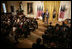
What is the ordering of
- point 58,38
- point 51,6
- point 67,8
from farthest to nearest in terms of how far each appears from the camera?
point 51,6 < point 67,8 < point 58,38

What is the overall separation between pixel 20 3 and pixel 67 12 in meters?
7.99

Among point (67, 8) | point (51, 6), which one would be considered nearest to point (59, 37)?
point (67, 8)

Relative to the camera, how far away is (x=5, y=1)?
15.0 metres

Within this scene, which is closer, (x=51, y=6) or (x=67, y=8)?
(x=67, y=8)

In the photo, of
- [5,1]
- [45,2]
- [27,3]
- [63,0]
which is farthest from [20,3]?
[63,0]

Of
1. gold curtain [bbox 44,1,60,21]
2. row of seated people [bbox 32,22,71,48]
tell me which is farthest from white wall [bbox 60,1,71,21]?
row of seated people [bbox 32,22,71,48]

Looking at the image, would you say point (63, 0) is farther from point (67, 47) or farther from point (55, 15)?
point (67, 47)

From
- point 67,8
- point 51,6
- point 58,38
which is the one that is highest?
point 51,6

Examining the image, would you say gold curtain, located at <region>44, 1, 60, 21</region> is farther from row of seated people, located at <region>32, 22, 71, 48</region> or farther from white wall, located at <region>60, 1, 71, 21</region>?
row of seated people, located at <region>32, 22, 71, 48</region>

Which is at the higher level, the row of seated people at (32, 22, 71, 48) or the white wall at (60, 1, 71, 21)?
the white wall at (60, 1, 71, 21)

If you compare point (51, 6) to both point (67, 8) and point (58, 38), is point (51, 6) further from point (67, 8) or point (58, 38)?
point (58, 38)

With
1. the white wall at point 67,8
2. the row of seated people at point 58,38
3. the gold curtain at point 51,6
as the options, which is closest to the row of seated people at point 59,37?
the row of seated people at point 58,38

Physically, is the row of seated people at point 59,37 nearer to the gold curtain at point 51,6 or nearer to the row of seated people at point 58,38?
the row of seated people at point 58,38

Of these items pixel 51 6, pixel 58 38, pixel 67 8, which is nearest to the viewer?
pixel 58 38
